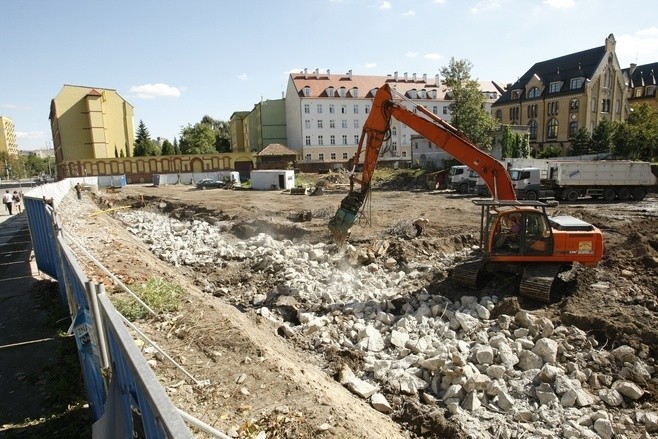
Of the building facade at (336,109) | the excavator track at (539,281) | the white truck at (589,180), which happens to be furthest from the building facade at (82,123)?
the excavator track at (539,281)

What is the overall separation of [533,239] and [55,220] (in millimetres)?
9203

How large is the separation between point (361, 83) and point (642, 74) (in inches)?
1597

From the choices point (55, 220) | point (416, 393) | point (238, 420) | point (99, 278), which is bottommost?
point (416, 393)

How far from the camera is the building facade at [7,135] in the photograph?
11914 centimetres

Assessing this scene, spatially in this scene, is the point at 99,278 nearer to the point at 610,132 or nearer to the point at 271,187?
the point at 271,187

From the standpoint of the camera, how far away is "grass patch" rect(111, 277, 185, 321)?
270 inches

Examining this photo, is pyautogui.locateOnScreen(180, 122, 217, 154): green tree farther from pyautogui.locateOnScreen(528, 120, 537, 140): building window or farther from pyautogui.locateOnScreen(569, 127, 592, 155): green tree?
pyautogui.locateOnScreen(569, 127, 592, 155): green tree

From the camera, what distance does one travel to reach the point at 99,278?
8367 millimetres

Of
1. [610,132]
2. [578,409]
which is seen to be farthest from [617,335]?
[610,132]

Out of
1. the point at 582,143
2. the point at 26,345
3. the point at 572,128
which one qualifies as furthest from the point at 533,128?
the point at 26,345

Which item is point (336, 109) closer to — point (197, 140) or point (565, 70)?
point (197, 140)

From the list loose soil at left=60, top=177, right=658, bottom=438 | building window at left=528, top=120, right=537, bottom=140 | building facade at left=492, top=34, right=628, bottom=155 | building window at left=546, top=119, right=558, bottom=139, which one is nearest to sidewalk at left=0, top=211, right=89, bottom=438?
loose soil at left=60, top=177, right=658, bottom=438

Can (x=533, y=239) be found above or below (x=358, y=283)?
above

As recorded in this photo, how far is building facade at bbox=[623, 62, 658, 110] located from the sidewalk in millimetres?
72429
